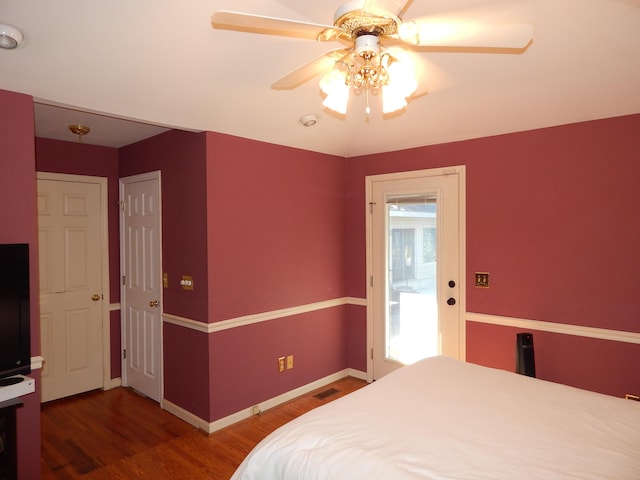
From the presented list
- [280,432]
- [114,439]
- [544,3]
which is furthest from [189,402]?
[544,3]

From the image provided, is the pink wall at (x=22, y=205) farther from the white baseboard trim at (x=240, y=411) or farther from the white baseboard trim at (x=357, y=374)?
the white baseboard trim at (x=357, y=374)

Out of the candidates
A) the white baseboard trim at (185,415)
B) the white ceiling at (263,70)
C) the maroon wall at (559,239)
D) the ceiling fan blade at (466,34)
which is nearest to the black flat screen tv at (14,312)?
the white ceiling at (263,70)

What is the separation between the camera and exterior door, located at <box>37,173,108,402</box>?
375cm

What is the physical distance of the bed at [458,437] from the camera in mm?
1479

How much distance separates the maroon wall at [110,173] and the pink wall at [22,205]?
1.60m

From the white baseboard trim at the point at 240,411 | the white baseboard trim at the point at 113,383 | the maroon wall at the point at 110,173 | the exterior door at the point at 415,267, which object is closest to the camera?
the white baseboard trim at the point at 240,411

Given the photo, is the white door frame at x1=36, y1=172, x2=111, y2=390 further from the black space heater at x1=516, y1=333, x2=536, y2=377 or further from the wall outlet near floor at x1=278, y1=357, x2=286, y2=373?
the black space heater at x1=516, y1=333, x2=536, y2=377

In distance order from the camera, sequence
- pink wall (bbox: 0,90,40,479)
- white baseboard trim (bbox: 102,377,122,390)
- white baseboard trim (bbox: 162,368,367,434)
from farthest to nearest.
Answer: white baseboard trim (bbox: 102,377,122,390)
white baseboard trim (bbox: 162,368,367,434)
pink wall (bbox: 0,90,40,479)

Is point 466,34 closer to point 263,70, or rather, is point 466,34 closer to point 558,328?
point 263,70

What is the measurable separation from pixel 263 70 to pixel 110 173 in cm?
240

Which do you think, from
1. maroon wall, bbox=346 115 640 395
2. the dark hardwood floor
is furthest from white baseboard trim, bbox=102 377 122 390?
maroon wall, bbox=346 115 640 395

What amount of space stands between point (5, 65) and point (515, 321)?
3765mm

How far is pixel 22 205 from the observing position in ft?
7.80

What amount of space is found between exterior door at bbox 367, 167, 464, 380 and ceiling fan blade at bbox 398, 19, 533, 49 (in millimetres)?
2172
